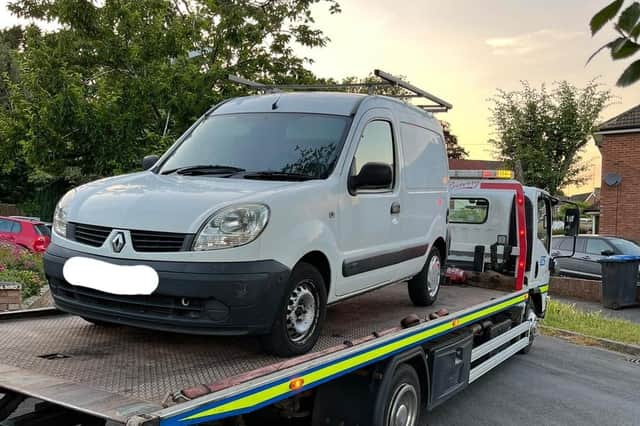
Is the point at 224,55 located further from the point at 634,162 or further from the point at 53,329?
the point at 634,162

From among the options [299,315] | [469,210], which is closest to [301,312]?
[299,315]

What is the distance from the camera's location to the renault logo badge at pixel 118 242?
11.5 feet

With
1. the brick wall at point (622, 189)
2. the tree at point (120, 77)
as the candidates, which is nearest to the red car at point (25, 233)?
the tree at point (120, 77)

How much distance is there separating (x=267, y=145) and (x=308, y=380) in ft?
5.88

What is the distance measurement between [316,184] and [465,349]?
9.00 feet

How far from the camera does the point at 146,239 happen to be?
347 cm

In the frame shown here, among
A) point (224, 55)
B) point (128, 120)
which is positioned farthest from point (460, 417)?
point (224, 55)

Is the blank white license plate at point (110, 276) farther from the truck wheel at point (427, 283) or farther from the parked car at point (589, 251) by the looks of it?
the parked car at point (589, 251)

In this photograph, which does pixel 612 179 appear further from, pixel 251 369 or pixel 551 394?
pixel 251 369

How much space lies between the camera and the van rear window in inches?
331

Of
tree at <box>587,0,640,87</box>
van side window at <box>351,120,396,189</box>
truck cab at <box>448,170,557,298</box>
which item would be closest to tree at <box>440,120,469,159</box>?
truck cab at <box>448,170,557,298</box>

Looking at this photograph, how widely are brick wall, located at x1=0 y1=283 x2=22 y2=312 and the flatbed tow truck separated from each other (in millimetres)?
3015

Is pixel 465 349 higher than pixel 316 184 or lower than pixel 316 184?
lower

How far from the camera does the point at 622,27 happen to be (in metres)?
1.29
